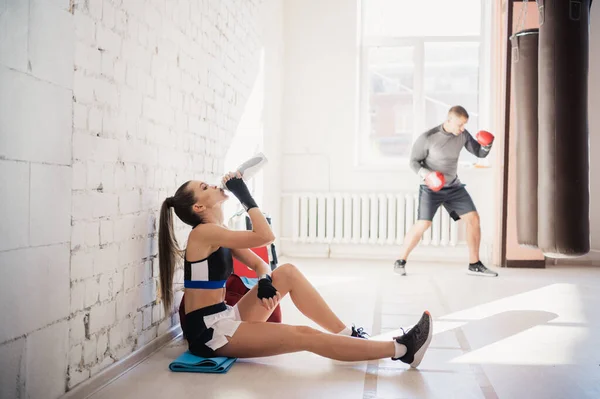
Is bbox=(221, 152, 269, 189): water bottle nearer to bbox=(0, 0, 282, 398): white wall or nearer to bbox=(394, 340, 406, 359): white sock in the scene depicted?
bbox=(0, 0, 282, 398): white wall

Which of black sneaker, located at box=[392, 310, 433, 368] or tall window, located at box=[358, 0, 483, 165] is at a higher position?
tall window, located at box=[358, 0, 483, 165]

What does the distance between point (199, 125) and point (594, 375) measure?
2177 mm

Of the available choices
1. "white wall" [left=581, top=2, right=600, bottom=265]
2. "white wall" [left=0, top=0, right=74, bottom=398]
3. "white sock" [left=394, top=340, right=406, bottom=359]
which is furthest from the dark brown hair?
"white wall" [left=581, top=2, right=600, bottom=265]

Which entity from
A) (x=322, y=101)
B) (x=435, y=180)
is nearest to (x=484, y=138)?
(x=435, y=180)

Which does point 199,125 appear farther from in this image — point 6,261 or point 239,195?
point 6,261

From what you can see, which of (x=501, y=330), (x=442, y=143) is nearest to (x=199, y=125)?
(x=501, y=330)

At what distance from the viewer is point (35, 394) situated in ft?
5.47

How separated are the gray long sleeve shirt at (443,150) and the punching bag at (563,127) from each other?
289 cm

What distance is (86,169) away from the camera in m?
1.94

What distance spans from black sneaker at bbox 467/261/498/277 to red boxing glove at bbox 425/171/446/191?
0.76 meters

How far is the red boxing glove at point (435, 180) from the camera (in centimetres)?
469

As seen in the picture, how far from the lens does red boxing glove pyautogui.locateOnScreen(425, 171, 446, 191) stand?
4688mm

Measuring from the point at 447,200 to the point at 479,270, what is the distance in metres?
0.65

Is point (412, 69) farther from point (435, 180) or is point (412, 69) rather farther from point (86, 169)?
point (86, 169)
